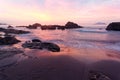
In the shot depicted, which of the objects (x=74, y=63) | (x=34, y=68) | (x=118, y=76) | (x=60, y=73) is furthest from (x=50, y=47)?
(x=118, y=76)

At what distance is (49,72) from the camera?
918cm

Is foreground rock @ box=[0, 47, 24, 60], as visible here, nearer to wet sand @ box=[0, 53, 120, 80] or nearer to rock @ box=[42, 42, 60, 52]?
rock @ box=[42, 42, 60, 52]

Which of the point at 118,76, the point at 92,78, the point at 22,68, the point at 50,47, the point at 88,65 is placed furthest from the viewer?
the point at 50,47

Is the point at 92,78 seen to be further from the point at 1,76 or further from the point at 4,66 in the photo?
the point at 4,66

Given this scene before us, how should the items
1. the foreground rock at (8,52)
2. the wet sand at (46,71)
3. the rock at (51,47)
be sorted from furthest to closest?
the rock at (51,47)
the foreground rock at (8,52)
the wet sand at (46,71)

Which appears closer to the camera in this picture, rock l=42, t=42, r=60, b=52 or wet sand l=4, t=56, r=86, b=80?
wet sand l=4, t=56, r=86, b=80

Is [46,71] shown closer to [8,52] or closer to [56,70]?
[56,70]

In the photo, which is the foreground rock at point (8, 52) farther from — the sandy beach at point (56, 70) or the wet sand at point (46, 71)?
the wet sand at point (46, 71)

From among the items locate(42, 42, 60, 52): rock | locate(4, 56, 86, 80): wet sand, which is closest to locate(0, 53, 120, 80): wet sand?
locate(4, 56, 86, 80): wet sand

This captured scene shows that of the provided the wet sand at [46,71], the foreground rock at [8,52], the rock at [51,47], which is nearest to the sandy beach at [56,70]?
the wet sand at [46,71]

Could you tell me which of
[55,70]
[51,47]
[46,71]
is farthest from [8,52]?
[55,70]

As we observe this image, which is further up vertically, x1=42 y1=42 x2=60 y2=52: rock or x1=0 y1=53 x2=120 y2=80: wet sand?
x1=42 y1=42 x2=60 y2=52: rock

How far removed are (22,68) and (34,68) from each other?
2.33 feet

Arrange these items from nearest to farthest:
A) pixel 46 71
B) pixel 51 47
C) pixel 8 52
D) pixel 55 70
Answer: pixel 46 71
pixel 55 70
pixel 8 52
pixel 51 47
